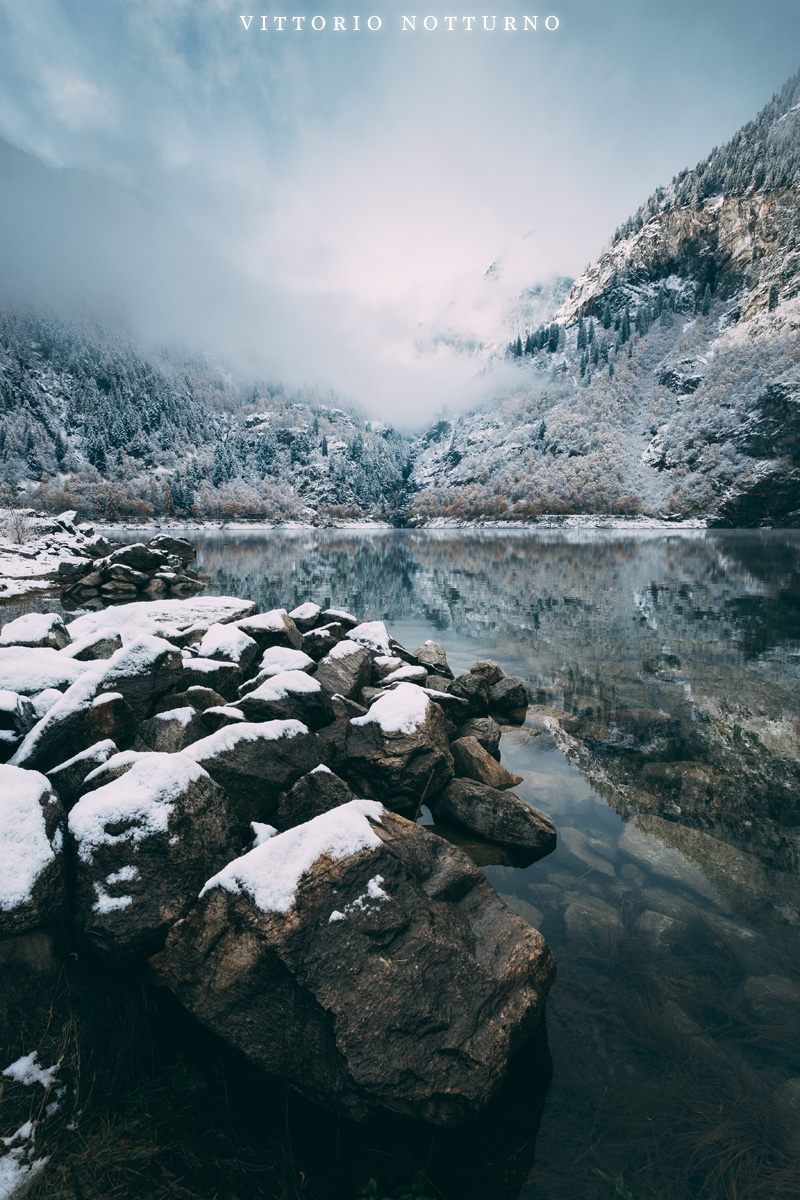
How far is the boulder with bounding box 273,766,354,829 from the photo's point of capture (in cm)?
556

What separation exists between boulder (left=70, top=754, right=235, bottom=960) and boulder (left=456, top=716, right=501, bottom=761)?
19.6 ft

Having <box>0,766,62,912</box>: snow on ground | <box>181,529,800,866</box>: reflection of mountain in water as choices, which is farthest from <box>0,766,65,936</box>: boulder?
<box>181,529,800,866</box>: reflection of mountain in water

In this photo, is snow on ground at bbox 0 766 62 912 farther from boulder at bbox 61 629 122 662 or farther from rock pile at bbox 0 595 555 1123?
boulder at bbox 61 629 122 662

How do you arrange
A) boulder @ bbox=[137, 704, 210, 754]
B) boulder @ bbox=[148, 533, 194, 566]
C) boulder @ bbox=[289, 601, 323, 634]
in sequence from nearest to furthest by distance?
1. boulder @ bbox=[137, 704, 210, 754]
2. boulder @ bbox=[289, 601, 323, 634]
3. boulder @ bbox=[148, 533, 194, 566]

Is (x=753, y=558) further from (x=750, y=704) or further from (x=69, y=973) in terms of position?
(x=69, y=973)

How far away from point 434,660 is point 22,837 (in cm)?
1053

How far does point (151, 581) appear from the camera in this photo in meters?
30.2

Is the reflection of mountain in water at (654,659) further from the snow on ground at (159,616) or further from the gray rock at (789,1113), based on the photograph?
the snow on ground at (159,616)

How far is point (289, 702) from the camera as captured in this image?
24.3 feet

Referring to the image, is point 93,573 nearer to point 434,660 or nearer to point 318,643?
point 318,643

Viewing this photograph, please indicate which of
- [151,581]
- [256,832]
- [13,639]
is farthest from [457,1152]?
[151,581]

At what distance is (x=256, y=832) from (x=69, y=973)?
1742 mm

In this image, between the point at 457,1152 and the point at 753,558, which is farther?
the point at 753,558

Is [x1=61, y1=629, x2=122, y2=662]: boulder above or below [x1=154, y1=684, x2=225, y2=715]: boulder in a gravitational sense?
Answer: above
